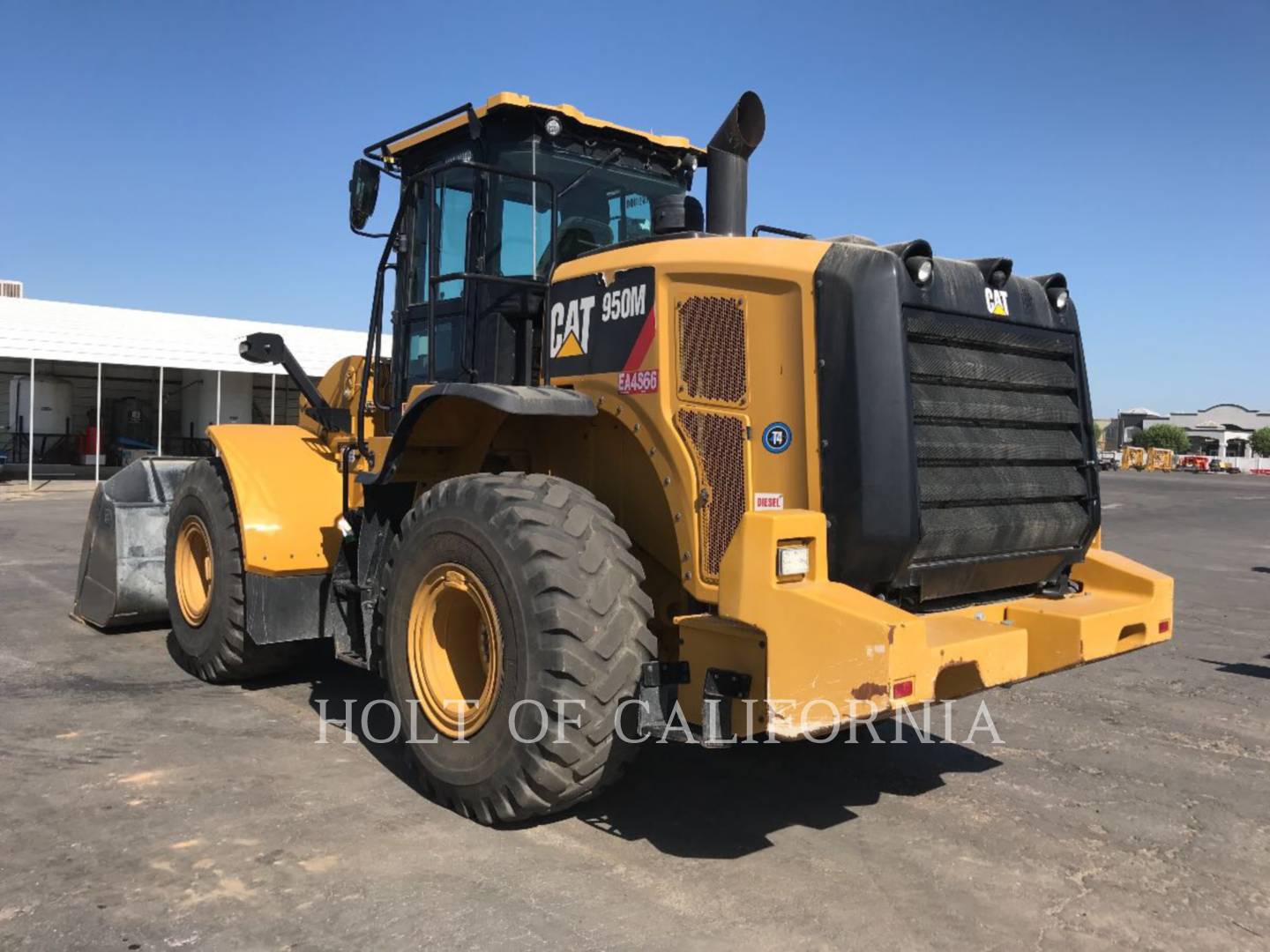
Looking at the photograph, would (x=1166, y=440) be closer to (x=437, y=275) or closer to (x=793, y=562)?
(x=437, y=275)

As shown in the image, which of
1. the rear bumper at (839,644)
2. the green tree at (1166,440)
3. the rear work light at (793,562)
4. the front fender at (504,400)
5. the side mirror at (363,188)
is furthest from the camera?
the green tree at (1166,440)

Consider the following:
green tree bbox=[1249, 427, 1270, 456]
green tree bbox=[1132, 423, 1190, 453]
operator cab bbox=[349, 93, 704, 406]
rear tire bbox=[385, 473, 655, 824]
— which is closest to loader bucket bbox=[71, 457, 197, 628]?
operator cab bbox=[349, 93, 704, 406]

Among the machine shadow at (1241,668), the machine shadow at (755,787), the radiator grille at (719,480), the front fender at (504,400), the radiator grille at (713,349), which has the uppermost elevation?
the radiator grille at (713,349)

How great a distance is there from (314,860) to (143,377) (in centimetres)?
3297

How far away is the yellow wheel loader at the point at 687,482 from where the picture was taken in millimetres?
3523

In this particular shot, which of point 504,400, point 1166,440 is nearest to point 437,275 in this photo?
point 504,400

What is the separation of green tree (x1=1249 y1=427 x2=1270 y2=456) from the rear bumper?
→ 9875cm

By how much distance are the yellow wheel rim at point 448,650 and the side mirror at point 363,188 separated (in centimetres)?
221

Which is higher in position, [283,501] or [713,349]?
[713,349]

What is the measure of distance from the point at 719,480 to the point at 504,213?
192cm

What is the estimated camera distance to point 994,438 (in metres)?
4.04

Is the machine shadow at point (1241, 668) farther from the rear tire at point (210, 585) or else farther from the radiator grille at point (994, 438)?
the rear tire at point (210, 585)

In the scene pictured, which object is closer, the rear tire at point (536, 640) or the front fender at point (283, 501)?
the rear tire at point (536, 640)

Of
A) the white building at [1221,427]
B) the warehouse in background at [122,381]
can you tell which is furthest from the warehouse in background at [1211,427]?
the warehouse in background at [122,381]
